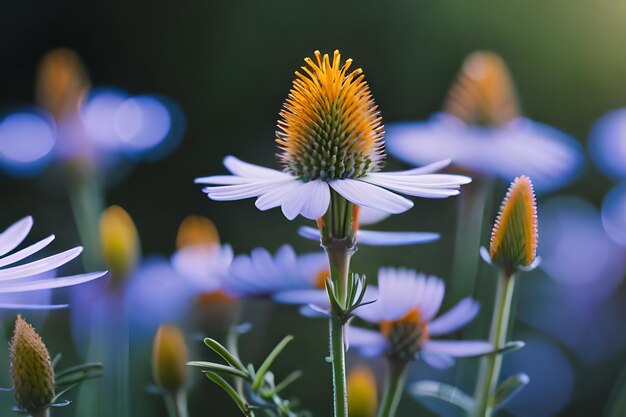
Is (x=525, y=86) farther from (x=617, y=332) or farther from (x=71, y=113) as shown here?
(x=71, y=113)

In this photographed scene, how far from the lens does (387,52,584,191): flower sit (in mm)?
880

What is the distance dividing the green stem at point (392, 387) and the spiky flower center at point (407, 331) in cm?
2

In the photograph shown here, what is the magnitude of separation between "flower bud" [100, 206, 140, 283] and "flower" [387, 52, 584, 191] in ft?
0.88

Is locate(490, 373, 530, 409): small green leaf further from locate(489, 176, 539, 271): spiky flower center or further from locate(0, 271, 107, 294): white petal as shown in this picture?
locate(0, 271, 107, 294): white petal

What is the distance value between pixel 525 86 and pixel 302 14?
467 mm

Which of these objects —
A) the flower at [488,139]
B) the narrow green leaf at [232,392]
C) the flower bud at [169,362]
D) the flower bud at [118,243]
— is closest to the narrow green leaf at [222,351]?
the narrow green leaf at [232,392]

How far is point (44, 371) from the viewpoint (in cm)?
38

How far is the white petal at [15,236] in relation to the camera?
48 centimetres

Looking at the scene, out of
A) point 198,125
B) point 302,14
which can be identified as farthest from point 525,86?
point 198,125

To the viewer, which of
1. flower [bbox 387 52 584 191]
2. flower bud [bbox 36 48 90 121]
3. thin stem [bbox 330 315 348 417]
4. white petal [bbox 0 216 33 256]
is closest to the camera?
thin stem [bbox 330 315 348 417]

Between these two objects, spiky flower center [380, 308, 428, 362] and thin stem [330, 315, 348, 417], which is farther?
spiky flower center [380, 308, 428, 362]

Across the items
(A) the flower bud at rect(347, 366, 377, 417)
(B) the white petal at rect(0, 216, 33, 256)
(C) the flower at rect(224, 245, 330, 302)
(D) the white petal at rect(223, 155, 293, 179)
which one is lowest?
(A) the flower bud at rect(347, 366, 377, 417)

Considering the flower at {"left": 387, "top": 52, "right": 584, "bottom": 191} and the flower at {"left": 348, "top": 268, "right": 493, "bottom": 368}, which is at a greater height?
the flower at {"left": 387, "top": 52, "right": 584, "bottom": 191}

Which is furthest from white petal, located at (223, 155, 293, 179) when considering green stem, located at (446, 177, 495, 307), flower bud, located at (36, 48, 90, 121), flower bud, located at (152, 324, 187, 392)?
flower bud, located at (36, 48, 90, 121)
